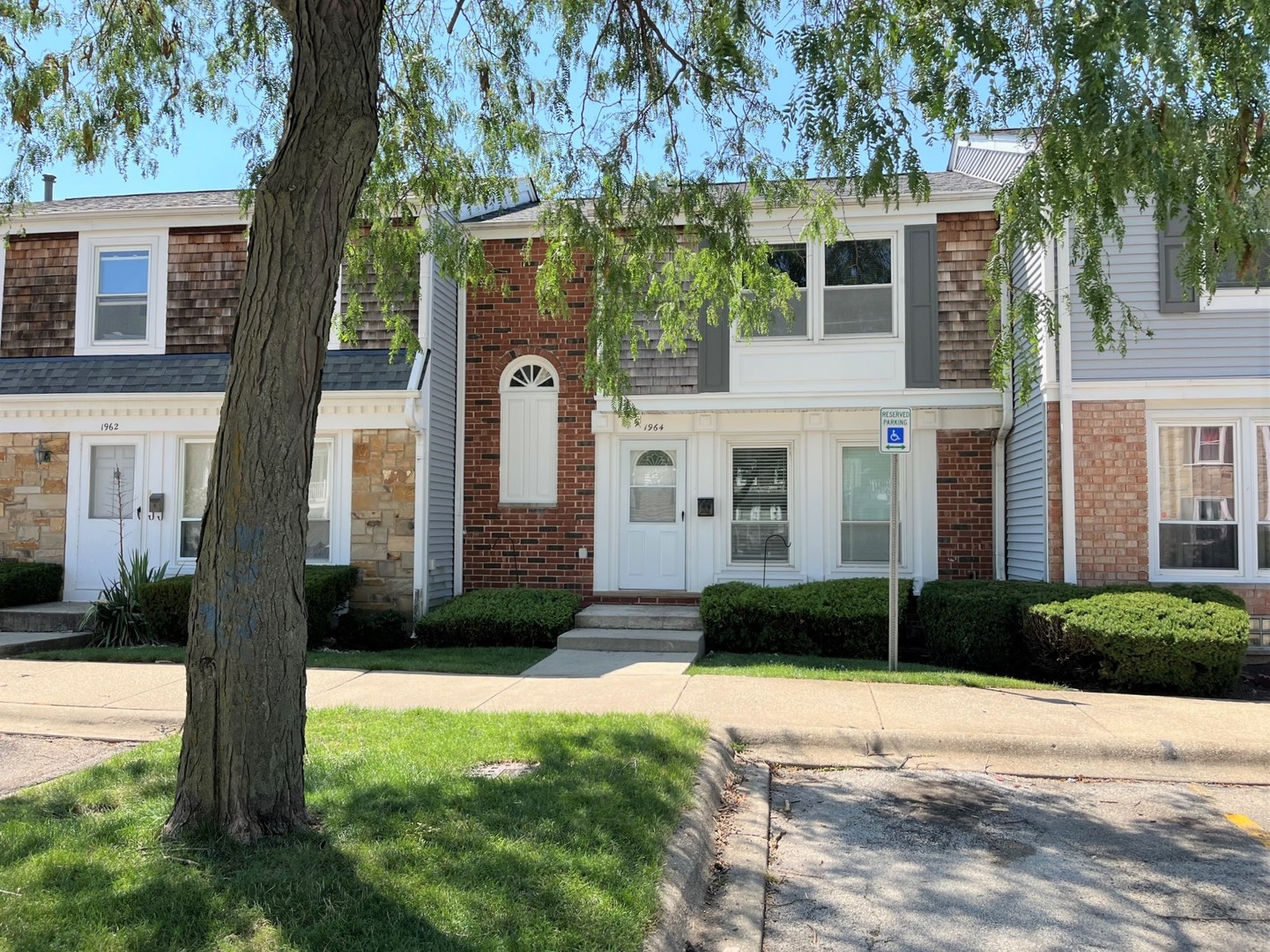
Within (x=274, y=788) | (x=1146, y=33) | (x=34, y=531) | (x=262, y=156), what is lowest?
(x=274, y=788)

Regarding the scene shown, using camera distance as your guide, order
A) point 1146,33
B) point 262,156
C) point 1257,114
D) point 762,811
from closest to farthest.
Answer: point 1146,33 < point 1257,114 < point 762,811 < point 262,156

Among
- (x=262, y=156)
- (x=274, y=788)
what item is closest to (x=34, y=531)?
(x=262, y=156)

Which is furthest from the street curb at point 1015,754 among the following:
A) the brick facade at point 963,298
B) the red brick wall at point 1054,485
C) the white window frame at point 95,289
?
the white window frame at point 95,289

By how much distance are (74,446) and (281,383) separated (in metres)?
10.1

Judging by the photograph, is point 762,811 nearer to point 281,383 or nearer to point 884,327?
point 281,383

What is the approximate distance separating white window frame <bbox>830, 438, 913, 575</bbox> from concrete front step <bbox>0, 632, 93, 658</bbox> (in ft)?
29.1

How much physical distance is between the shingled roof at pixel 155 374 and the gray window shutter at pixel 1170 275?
8.56 m

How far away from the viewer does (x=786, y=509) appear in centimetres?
1212

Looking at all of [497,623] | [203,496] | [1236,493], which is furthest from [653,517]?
[1236,493]

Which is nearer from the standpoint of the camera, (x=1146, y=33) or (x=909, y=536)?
(x=1146, y=33)

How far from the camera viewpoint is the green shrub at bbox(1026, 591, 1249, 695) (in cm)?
807

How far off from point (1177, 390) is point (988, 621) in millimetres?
3241

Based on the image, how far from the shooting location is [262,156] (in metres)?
7.59

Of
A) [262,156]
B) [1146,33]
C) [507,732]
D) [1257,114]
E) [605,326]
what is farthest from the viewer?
[605,326]
